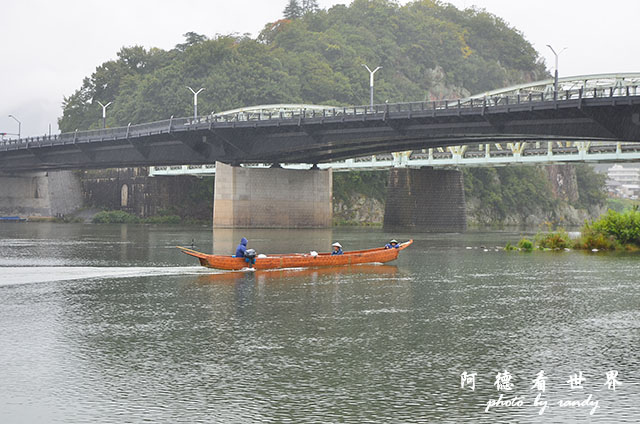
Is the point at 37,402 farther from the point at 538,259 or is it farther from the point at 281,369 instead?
the point at 538,259

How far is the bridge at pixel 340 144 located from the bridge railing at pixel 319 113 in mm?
183

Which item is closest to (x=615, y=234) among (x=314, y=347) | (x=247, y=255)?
(x=247, y=255)

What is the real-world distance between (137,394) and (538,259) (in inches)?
1485

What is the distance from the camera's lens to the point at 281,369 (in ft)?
57.3

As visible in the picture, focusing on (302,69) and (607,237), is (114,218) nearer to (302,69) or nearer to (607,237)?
(302,69)

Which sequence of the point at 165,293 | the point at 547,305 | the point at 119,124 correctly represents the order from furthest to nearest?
the point at 119,124, the point at 165,293, the point at 547,305

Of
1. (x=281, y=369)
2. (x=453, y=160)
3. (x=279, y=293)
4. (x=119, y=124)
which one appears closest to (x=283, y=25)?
(x=119, y=124)

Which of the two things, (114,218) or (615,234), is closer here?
(615,234)

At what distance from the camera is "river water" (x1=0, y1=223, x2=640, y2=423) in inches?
576

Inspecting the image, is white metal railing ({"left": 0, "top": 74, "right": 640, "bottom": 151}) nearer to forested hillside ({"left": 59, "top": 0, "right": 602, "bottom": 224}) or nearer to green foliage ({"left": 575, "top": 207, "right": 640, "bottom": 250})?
green foliage ({"left": 575, "top": 207, "right": 640, "bottom": 250})

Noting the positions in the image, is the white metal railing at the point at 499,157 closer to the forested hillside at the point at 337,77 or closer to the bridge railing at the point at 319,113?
the bridge railing at the point at 319,113

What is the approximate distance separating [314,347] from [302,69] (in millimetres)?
141712

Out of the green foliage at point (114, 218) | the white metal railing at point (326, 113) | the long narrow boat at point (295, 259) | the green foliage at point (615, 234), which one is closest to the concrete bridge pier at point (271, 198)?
the white metal railing at point (326, 113)

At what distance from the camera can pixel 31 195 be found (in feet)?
451
